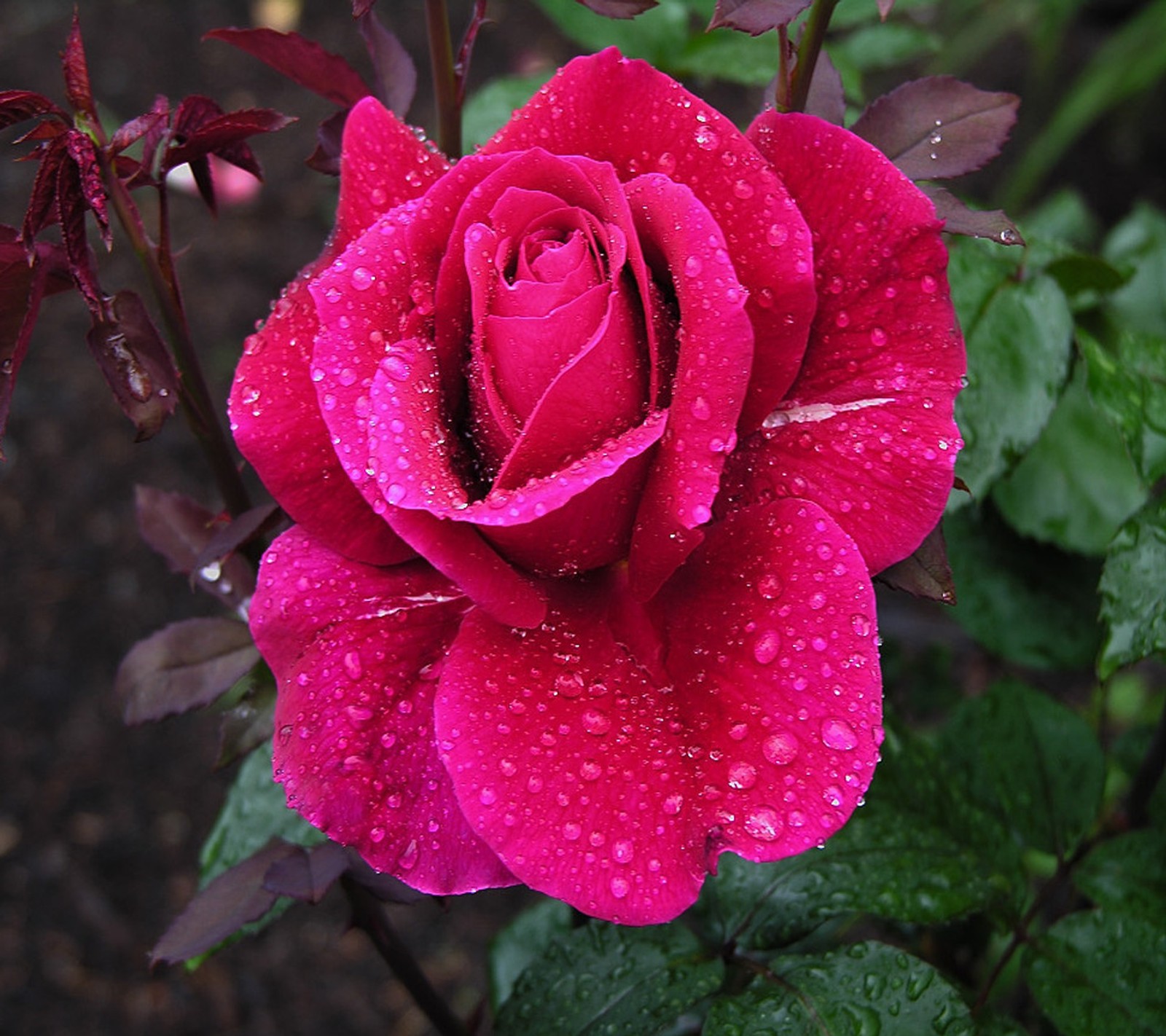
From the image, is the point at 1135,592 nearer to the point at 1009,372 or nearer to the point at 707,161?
the point at 1009,372

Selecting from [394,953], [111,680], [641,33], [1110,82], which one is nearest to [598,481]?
[394,953]

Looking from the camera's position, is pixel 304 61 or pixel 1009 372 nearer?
pixel 304 61

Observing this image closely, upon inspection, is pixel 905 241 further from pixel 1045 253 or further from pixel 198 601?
pixel 198 601

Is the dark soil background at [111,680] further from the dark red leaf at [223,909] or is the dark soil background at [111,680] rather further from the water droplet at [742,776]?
the water droplet at [742,776]

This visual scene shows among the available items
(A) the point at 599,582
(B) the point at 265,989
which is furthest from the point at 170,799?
(A) the point at 599,582

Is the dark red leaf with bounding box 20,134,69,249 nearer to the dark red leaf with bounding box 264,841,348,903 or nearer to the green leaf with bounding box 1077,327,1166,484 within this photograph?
the dark red leaf with bounding box 264,841,348,903

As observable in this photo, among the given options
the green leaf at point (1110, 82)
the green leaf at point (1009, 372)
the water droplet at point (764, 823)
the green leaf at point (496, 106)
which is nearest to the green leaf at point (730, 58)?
the green leaf at point (496, 106)

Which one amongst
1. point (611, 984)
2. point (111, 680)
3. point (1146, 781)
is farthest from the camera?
point (111, 680)
